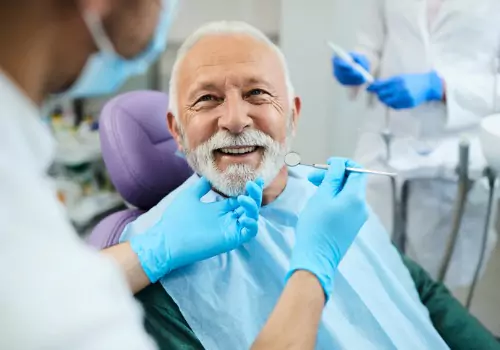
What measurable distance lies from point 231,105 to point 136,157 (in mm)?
282

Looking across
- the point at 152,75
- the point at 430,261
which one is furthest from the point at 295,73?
the point at 430,261

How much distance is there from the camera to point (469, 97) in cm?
159

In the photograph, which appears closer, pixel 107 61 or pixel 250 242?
pixel 107 61

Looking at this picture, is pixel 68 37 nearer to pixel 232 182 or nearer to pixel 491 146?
pixel 232 182

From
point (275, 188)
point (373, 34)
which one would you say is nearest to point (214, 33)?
point (275, 188)

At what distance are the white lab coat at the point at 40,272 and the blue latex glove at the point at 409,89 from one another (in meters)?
1.23

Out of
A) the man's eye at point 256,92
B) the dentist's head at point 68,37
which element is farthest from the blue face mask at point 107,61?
the man's eye at point 256,92

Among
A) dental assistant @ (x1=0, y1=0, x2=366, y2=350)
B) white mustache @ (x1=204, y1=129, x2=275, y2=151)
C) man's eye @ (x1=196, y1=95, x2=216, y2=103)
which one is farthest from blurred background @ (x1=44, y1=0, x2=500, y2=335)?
dental assistant @ (x1=0, y1=0, x2=366, y2=350)

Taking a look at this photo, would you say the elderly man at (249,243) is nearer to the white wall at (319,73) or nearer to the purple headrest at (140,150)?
the purple headrest at (140,150)

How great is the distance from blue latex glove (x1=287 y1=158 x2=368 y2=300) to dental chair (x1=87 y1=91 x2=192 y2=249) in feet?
1.39

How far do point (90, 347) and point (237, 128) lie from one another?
0.76 m

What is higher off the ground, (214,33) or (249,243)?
(214,33)

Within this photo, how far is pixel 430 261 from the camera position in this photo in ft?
5.97

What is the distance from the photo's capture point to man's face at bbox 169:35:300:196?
1190 mm
